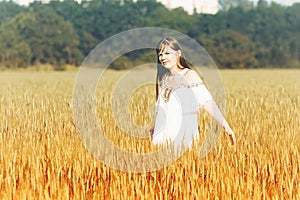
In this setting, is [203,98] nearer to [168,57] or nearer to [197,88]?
[197,88]

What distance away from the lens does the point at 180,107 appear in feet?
11.5

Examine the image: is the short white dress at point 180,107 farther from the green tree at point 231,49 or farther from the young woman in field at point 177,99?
the green tree at point 231,49

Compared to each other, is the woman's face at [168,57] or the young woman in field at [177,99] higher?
the woman's face at [168,57]

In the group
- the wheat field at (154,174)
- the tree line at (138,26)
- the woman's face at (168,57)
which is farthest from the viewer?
the tree line at (138,26)

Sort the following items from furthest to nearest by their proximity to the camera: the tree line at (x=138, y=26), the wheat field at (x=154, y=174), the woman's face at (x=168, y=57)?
the tree line at (x=138, y=26), the woman's face at (x=168, y=57), the wheat field at (x=154, y=174)

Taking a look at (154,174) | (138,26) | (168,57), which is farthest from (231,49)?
(154,174)

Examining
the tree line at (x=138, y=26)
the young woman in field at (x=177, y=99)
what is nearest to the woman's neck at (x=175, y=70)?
the young woman in field at (x=177, y=99)

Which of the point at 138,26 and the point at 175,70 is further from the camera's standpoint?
the point at 138,26

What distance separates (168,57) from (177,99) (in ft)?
0.98

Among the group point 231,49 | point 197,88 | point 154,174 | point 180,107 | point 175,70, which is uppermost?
point 231,49

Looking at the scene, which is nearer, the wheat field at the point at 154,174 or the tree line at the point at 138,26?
the wheat field at the point at 154,174

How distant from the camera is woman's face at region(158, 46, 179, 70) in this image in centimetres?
336

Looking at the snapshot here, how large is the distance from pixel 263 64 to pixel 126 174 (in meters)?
30.8

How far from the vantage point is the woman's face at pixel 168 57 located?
3.36 metres
